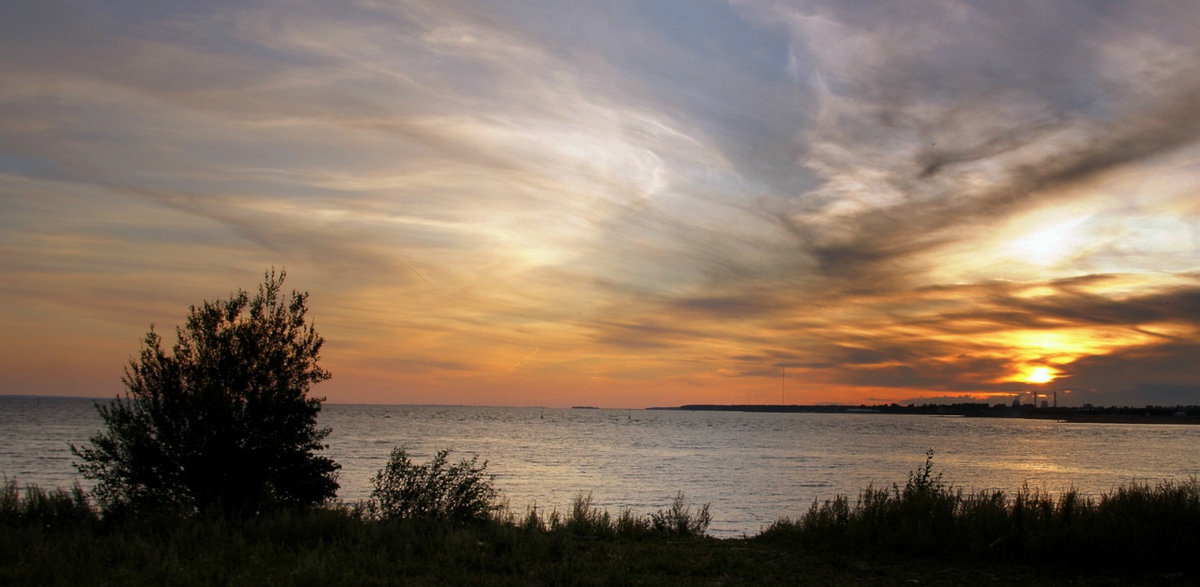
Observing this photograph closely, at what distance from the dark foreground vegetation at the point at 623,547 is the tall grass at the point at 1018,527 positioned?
3 cm

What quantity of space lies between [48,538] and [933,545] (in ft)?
46.5

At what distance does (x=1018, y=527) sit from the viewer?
43.7ft

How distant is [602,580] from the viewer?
34.0 feet

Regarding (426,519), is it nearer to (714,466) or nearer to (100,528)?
(100,528)

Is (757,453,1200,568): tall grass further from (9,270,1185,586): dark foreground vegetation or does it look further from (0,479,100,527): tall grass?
(0,479,100,527): tall grass

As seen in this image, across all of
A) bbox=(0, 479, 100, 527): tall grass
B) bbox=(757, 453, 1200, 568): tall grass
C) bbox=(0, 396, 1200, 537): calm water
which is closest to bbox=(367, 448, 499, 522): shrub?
bbox=(0, 479, 100, 527): tall grass

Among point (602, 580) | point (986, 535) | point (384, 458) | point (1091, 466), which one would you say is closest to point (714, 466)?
point (384, 458)

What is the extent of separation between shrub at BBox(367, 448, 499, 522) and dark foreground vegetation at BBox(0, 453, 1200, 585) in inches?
27.1

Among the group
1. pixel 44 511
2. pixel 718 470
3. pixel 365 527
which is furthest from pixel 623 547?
pixel 718 470

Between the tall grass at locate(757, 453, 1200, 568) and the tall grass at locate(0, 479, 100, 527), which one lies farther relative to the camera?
the tall grass at locate(0, 479, 100, 527)

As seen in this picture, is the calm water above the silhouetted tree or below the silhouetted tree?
below

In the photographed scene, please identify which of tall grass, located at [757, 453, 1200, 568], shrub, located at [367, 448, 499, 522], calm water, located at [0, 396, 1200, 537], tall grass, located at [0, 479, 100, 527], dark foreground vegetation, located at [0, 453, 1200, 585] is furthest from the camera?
calm water, located at [0, 396, 1200, 537]

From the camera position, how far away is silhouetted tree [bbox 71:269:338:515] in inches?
600

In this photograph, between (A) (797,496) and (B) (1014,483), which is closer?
(A) (797,496)
